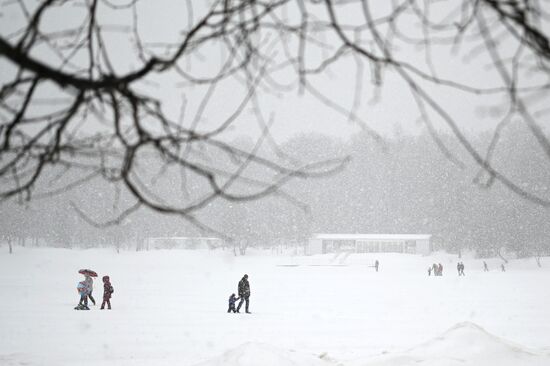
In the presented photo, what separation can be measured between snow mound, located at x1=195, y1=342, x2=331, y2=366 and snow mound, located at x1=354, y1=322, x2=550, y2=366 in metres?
0.98

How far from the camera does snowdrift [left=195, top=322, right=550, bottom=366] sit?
21.6ft

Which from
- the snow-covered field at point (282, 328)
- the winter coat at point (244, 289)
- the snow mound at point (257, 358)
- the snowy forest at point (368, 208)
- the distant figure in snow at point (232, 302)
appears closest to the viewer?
the snow mound at point (257, 358)

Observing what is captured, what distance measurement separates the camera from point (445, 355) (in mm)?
6797

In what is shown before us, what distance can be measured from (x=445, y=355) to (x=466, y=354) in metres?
0.26

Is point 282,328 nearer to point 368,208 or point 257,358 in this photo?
point 257,358

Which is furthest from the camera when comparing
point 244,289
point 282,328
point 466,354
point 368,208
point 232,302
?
point 368,208

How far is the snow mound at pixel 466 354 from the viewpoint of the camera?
6.55 meters

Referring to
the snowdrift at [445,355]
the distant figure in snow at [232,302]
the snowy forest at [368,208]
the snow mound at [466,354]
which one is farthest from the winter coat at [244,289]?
the snowy forest at [368,208]

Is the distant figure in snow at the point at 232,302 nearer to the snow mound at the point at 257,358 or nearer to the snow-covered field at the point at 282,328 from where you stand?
the snow-covered field at the point at 282,328

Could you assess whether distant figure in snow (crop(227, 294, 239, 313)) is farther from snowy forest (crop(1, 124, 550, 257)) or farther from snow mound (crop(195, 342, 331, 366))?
snowy forest (crop(1, 124, 550, 257))

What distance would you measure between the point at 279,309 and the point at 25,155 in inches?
572

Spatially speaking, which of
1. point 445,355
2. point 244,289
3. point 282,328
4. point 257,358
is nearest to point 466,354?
point 445,355

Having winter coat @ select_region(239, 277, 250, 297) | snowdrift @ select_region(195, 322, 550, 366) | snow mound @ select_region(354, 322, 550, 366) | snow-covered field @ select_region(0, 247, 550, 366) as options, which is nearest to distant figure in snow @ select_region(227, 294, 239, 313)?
winter coat @ select_region(239, 277, 250, 297)

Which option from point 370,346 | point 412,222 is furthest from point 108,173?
point 412,222
